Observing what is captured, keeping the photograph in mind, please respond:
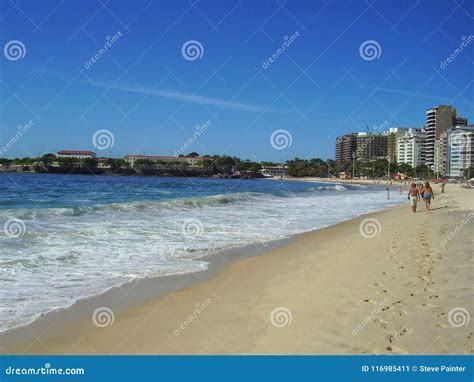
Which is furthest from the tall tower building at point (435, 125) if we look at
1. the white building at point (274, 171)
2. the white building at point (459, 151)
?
the white building at point (274, 171)

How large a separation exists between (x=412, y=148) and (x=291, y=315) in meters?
183

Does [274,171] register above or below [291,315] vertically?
above

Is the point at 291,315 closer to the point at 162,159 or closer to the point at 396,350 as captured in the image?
the point at 396,350

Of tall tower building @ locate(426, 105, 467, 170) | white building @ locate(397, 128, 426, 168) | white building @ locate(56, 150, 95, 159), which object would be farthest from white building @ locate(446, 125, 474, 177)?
white building @ locate(56, 150, 95, 159)

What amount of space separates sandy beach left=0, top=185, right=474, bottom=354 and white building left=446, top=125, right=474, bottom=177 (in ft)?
488

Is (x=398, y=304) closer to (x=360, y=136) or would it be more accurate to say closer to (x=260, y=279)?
(x=260, y=279)

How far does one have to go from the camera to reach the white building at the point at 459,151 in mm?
143625

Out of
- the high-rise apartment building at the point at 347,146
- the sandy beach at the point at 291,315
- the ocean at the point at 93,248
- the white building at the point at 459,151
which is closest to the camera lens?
the sandy beach at the point at 291,315

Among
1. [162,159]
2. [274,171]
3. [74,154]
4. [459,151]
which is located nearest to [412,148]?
[459,151]

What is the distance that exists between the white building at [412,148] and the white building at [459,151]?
18748 mm

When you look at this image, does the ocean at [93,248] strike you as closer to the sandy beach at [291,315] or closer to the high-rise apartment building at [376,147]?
the sandy beach at [291,315]

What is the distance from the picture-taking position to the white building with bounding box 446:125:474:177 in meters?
144

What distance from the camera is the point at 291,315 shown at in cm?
573

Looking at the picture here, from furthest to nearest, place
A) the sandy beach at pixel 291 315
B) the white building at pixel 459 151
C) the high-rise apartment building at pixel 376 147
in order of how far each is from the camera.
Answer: the high-rise apartment building at pixel 376 147 → the white building at pixel 459 151 → the sandy beach at pixel 291 315
